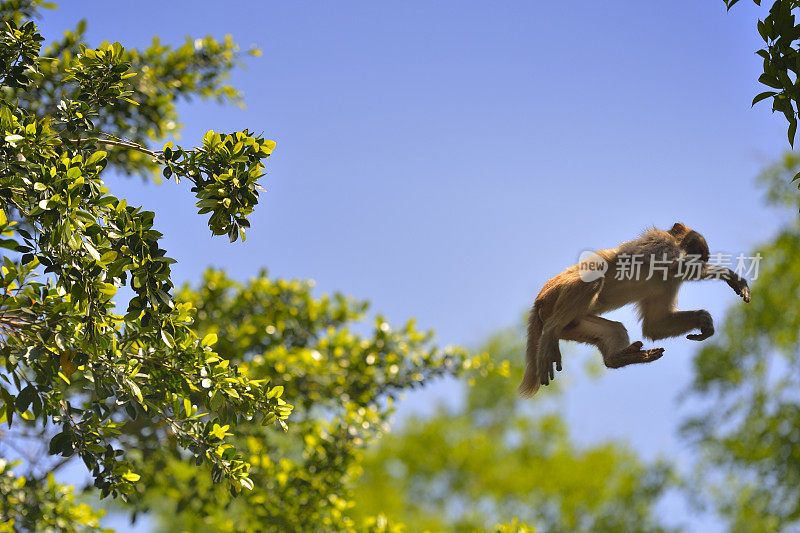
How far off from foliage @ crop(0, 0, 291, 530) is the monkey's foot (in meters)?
1.67

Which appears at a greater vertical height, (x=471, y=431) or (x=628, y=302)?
(x=471, y=431)

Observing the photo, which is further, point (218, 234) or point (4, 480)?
point (4, 480)

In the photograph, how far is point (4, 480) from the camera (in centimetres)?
470

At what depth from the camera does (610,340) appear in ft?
8.14

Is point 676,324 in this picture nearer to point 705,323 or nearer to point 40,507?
point 705,323

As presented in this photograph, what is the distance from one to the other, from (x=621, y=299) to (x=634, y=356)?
13.1 inches

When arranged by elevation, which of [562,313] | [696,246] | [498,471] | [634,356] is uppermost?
[498,471]

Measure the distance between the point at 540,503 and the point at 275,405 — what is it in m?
14.5

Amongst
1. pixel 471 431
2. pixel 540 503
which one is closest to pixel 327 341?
pixel 540 503

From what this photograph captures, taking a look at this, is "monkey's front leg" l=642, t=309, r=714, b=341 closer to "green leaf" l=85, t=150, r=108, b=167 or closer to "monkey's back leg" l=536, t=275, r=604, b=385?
"monkey's back leg" l=536, t=275, r=604, b=385

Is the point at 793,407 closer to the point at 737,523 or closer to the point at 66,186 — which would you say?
the point at 737,523

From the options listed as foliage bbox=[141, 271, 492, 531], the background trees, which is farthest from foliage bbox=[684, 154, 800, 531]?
foliage bbox=[141, 271, 492, 531]

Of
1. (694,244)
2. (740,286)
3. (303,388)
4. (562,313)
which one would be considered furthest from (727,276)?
(303,388)

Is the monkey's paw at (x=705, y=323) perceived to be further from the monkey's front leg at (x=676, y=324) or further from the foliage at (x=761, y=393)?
the foliage at (x=761, y=393)
